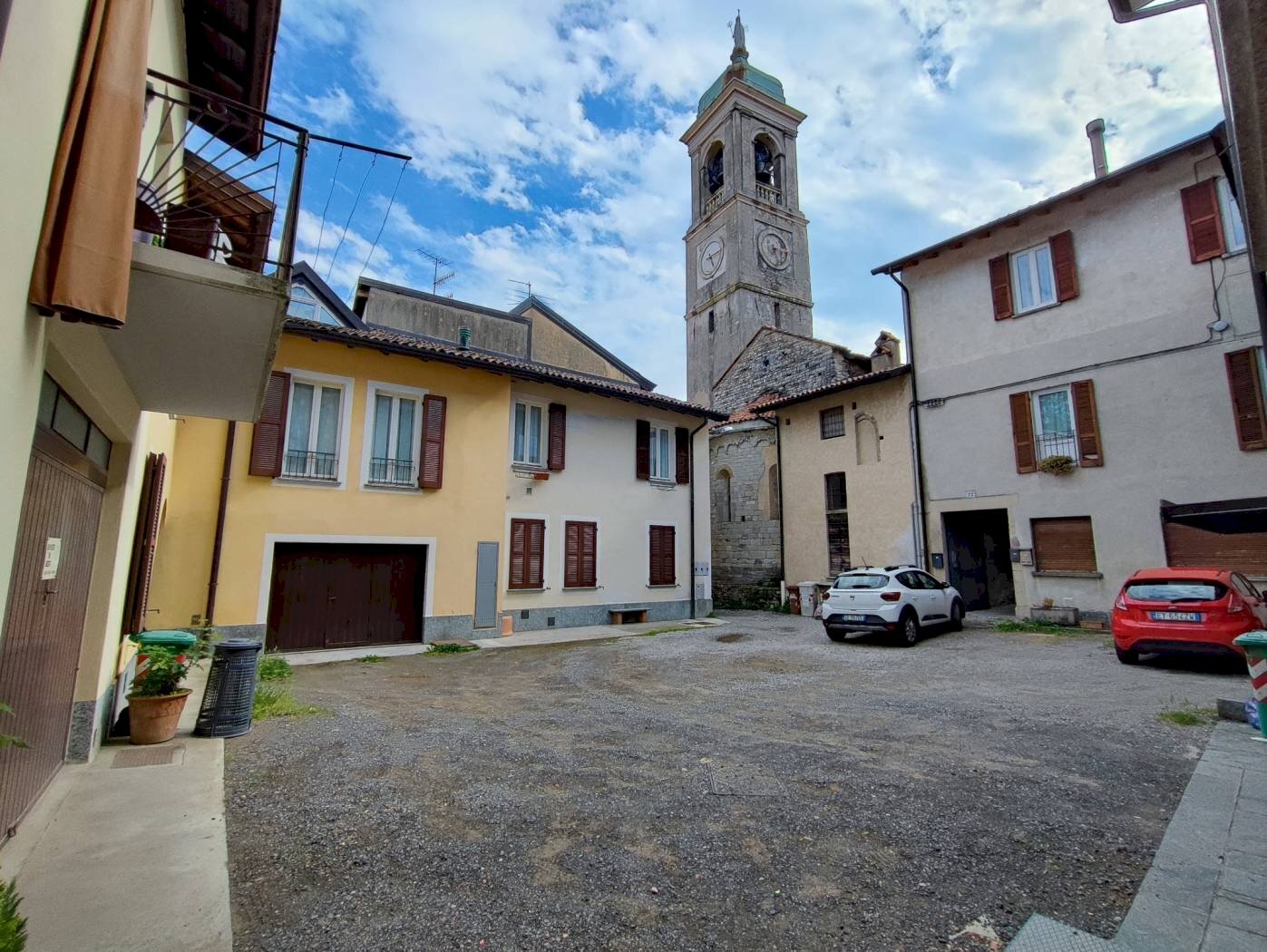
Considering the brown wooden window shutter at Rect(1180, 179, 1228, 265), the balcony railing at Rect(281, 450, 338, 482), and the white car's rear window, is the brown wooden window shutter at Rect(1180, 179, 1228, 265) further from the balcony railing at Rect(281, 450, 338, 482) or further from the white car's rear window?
the balcony railing at Rect(281, 450, 338, 482)

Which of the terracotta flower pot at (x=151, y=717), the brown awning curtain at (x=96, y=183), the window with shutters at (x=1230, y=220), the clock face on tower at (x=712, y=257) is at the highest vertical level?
the clock face on tower at (x=712, y=257)

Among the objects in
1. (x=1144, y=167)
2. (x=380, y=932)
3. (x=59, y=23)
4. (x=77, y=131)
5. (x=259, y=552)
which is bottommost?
(x=380, y=932)

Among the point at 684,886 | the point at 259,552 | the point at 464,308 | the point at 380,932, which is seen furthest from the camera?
the point at 464,308

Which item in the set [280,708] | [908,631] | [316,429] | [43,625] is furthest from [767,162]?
[43,625]

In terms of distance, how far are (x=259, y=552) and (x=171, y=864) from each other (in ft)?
28.6

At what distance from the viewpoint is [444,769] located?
177 inches

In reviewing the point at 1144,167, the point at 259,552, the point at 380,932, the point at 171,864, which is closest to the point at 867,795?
the point at 380,932

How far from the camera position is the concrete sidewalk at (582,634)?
12062 mm

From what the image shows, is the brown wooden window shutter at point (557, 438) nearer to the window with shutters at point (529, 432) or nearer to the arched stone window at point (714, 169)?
the window with shutters at point (529, 432)

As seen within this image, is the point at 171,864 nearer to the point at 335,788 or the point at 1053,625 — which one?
the point at 335,788

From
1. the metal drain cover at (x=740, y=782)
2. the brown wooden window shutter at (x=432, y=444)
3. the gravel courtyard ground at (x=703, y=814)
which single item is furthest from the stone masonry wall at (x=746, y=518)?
the metal drain cover at (x=740, y=782)

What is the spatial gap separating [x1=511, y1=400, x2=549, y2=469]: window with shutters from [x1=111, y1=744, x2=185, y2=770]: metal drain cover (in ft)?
30.8

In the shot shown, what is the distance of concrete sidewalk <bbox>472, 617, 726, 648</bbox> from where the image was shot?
39.6ft

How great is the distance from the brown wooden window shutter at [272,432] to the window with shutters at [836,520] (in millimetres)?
14031
